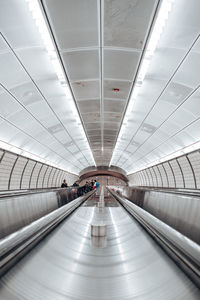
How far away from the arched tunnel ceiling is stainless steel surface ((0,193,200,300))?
524 cm

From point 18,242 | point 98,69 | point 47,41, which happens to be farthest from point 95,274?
point 98,69

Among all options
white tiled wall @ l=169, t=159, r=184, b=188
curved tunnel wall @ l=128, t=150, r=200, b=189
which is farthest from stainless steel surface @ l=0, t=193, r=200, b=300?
white tiled wall @ l=169, t=159, r=184, b=188

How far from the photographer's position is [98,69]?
7227 mm

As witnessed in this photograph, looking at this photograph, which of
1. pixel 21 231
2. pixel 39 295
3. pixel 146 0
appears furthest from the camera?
pixel 146 0

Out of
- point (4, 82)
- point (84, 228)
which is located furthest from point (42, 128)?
point (84, 228)

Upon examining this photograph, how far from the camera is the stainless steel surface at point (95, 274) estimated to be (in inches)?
72.5

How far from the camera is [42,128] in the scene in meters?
12.8

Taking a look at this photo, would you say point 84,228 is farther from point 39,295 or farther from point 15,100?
point 15,100

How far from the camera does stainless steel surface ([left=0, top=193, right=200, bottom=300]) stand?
184 centimetres

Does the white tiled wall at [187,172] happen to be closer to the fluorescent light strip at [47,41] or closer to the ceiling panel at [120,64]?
the ceiling panel at [120,64]

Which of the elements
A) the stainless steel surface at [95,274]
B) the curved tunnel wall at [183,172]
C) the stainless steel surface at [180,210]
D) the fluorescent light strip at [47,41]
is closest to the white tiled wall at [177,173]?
the curved tunnel wall at [183,172]

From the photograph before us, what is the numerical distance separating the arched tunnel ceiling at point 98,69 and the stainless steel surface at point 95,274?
5240 mm

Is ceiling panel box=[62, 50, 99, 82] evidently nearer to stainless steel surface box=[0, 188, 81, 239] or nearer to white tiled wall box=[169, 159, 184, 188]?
stainless steel surface box=[0, 188, 81, 239]

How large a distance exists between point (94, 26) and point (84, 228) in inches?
210
